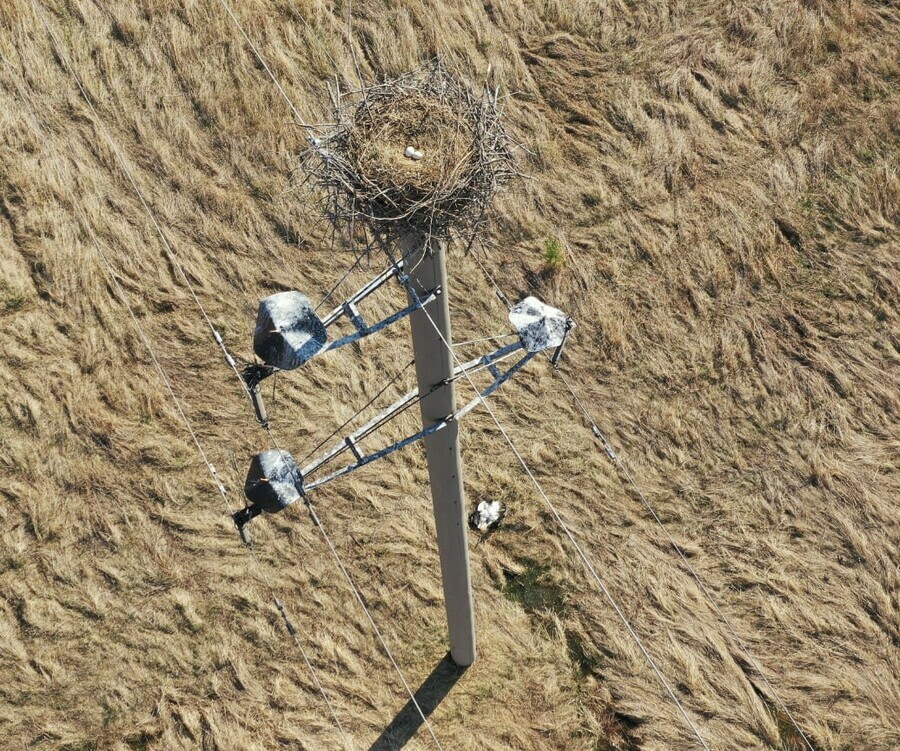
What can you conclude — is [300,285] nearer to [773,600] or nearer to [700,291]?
[700,291]

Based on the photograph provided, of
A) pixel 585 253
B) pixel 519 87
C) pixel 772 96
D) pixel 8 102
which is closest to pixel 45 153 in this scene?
pixel 8 102

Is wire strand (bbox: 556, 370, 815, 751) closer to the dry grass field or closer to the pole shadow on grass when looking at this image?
the dry grass field

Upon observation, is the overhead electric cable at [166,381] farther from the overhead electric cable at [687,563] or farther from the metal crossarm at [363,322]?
the metal crossarm at [363,322]

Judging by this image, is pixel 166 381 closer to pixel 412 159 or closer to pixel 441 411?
Answer: pixel 441 411

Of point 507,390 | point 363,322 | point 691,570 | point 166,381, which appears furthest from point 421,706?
point 363,322

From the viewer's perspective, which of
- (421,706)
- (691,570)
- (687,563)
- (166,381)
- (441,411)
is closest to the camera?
(441,411)

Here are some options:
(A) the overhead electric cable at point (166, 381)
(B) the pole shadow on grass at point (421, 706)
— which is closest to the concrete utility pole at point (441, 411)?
(B) the pole shadow on grass at point (421, 706)

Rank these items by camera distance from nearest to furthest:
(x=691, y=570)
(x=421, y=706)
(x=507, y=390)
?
1. (x=691, y=570)
2. (x=421, y=706)
3. (x=507, y=390)
